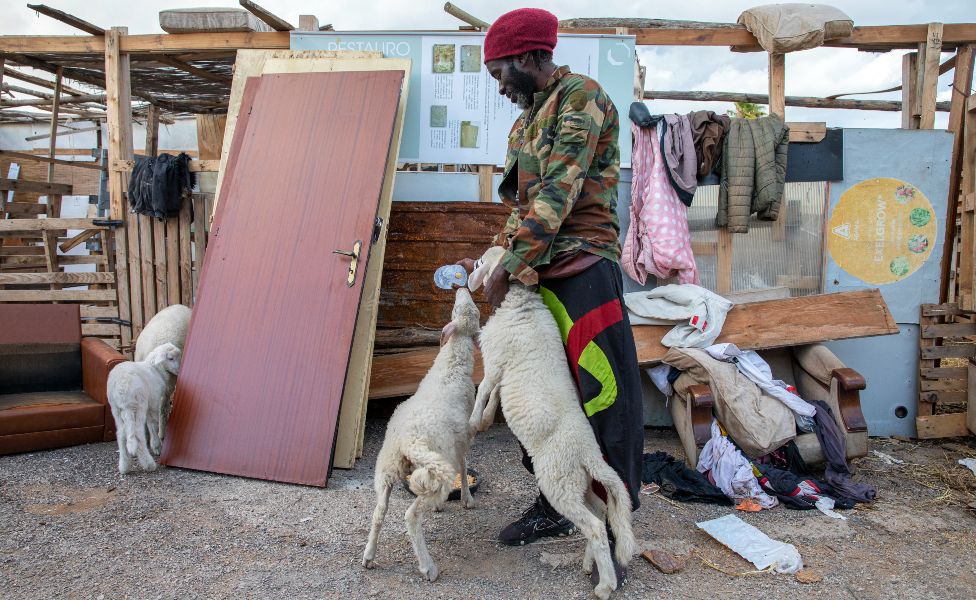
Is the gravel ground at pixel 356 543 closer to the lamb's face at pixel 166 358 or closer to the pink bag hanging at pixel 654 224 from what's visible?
the lamb's face at pixel 166 358

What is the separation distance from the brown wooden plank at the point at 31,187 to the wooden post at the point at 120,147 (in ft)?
12.5

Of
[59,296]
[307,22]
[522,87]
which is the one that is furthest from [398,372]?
[59,296]

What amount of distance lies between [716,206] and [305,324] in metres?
3.72

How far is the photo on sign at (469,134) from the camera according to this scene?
5844mm

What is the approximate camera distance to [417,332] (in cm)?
572

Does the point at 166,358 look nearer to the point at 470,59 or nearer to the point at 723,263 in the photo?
the point at 470,59

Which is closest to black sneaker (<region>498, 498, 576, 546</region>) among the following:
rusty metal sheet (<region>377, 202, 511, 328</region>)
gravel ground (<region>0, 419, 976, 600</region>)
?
gravel ground (<region>0, 419, 976, 600</region>)

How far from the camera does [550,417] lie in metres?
2.90

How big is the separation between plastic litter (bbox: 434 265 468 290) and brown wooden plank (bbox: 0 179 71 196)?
23.3 feet

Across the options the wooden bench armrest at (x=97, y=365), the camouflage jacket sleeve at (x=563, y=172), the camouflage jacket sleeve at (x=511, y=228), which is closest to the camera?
the camouflage jacket sleeve at (x=563, y=172)

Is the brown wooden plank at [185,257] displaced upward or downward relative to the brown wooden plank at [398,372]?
upward

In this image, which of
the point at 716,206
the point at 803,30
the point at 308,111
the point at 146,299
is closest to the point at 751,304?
the point at 716,206

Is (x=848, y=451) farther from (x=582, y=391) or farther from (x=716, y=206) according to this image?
(x=582, y=391)

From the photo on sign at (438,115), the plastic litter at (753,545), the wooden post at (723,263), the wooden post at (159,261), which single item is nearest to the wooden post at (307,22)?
the photo on sign at (438,115)
